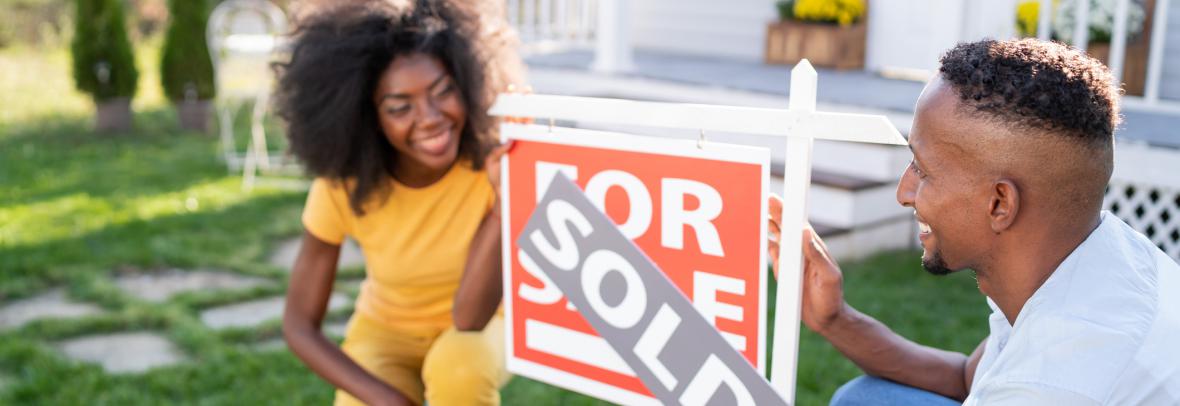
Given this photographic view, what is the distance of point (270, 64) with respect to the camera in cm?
275

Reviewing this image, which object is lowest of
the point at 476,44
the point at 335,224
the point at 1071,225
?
the point at 335,224

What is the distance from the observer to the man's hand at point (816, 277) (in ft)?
5.77

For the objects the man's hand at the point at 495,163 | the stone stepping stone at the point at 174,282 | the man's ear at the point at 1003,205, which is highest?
the man's ear at the point at 1003,205

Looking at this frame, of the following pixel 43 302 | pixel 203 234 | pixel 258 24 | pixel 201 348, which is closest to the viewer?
pixel 201 348

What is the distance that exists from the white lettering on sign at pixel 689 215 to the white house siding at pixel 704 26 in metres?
6.08

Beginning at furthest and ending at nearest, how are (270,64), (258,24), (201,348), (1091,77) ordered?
(258,24), (201,348), (270,64), (1091,77)

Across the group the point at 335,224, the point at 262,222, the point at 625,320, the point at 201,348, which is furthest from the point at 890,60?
the point at 625,320

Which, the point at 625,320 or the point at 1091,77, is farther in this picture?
the point at 625,320

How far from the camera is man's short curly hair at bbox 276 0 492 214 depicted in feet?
8.29

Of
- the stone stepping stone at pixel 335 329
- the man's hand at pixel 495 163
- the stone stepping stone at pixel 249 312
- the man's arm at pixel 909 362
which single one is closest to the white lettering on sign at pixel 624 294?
the man's hand at pixel 495 163

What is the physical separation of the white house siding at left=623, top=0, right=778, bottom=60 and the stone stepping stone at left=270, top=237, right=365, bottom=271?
3589mm

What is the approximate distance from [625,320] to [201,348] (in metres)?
2.51

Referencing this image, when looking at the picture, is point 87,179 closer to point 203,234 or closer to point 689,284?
point 203,234

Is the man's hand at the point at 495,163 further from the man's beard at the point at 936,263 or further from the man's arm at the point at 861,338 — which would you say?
the man's beard at the point at 936,263
